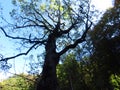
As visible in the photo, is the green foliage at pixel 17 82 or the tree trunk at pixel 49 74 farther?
the green foliage at pixel 17 82

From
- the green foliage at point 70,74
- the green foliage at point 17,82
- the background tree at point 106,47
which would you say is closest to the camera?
the green foliage at point 17,82

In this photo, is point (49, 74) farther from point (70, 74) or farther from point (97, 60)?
point (70, 74)

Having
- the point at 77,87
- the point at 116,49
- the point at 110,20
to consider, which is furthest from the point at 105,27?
the point at 77,87

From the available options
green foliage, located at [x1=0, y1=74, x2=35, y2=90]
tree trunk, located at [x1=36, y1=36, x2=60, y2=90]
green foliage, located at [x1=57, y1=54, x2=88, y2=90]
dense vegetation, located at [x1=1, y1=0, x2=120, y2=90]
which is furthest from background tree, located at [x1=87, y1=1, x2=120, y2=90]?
tree trunk, located at [x1=36, y1=36, x2=60, y2=90]

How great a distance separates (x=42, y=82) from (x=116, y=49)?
74.5 ft

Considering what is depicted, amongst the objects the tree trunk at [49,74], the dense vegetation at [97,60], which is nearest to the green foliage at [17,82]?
the tree trunk at [49,74]

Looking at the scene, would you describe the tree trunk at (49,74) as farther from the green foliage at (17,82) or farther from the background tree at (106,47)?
the background tree at (106,47)

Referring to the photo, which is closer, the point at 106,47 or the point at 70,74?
the point at 106,47

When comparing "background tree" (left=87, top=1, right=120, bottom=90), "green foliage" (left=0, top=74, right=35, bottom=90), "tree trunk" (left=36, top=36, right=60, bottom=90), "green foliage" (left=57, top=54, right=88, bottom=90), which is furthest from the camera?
"green foliage" (left=57, top=54, right=88, bottom=90)

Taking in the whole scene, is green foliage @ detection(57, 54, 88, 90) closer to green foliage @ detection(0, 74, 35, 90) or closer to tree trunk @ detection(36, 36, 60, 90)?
green foliage @ detection(0, 74, 35, 90)

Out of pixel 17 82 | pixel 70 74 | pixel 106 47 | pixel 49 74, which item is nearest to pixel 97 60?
pixel 106 47

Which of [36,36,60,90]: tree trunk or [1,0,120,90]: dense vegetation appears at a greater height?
[1,0,120,90]: dense vegetation

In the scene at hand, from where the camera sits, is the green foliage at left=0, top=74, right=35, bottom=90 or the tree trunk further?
the green foliage at left=0, top=74, right=35, bottom=90

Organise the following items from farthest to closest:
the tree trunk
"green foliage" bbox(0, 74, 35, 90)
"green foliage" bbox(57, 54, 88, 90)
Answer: "green foliage" bbox(57, 54, 88, 90)
"green foliage" bbox(0, 74, 35, 90)
the tree trunk
